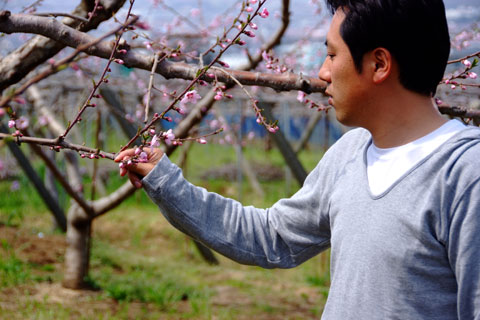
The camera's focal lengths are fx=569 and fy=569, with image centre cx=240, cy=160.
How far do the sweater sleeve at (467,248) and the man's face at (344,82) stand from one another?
0.35 meters

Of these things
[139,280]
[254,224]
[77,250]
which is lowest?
[139,280]

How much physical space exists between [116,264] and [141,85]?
3.22 meters

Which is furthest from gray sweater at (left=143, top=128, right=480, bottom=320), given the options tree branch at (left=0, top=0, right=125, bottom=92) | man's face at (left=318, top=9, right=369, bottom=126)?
tree branch at (left=0, top=0, right=125, bottom=92)

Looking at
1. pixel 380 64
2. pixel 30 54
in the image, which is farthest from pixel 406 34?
pixel 30 54

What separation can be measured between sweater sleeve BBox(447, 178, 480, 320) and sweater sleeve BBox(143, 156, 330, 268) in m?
0.48

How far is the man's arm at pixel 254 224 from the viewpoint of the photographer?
1.60 m

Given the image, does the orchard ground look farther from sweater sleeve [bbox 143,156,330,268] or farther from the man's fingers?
the man's fingers

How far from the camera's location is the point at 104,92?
443 cm

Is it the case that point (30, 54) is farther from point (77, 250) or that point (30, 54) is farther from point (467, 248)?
point (77, 250)

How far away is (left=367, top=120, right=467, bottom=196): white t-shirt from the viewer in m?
1.30

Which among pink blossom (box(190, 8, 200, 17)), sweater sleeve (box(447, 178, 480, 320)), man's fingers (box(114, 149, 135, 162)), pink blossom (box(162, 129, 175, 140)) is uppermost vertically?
pink blossom (box(190, 8, 200, 17))

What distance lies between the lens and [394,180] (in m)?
1.32

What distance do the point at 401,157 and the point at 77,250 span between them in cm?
350

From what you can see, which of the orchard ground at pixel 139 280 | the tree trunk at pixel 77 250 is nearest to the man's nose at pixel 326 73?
the orchard ground at pixel 139 280
